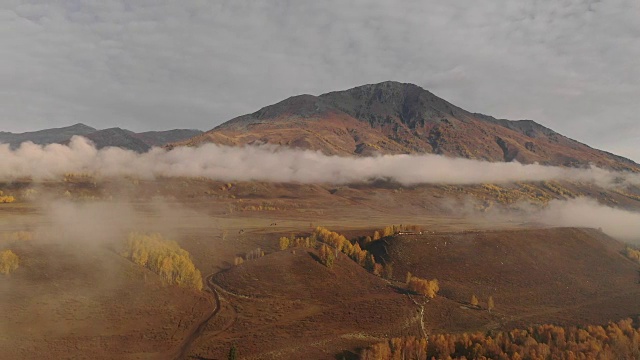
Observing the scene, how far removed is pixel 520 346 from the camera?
90.6m

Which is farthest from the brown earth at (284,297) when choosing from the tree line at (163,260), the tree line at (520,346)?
the tree line at (520,346)

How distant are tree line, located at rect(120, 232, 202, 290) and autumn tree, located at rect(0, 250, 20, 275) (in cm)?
2968

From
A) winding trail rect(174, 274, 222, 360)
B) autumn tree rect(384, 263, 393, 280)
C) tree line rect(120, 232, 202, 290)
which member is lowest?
winding trail rect(174, 274, 222, 360)

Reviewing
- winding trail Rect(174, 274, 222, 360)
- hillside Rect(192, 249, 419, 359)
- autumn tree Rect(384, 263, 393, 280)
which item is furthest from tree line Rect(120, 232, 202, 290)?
autumn tree Rect(384, 263, 393, 280)

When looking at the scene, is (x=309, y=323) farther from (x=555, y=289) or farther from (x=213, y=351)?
(x=555, y=289)

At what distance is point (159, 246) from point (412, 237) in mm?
99276

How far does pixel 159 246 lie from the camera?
439 ft

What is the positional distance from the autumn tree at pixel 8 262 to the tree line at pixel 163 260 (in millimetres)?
29678

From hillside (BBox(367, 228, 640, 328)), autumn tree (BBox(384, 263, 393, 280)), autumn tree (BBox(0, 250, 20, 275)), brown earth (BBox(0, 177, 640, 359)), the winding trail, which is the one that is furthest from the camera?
autumn tree (BBox(384, 263, 393, 280))

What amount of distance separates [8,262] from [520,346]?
402 ft

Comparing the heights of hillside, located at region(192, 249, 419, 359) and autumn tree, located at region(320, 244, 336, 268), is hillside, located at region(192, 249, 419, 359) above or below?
below

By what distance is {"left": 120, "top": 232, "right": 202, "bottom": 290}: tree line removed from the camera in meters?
119

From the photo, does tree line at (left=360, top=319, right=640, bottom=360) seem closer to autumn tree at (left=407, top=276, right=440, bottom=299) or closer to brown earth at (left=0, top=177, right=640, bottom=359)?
brown earth at (left=0, top=177, right=640, bottom=359)

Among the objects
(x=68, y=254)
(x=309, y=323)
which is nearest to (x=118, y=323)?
(x=68, y=254)
